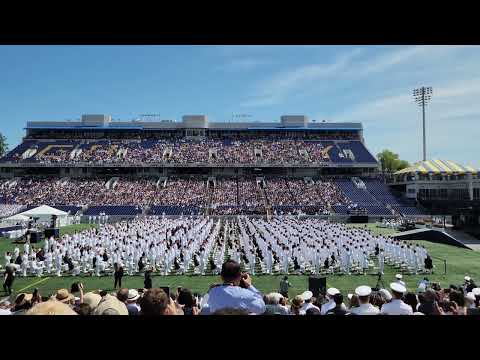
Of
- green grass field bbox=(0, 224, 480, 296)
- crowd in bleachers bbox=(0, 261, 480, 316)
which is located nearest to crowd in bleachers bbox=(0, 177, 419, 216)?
green grass field bbox=(0, 224, 480, 296)

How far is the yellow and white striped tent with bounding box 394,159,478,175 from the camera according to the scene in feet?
119

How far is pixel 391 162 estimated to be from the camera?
83.9 metres

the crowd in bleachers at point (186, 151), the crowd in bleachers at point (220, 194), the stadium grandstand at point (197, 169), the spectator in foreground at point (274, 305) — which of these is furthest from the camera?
the crowd in bleachers at point (186, 151)

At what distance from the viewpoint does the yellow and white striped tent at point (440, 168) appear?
119 feet

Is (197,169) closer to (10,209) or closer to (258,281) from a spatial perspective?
(10,209)

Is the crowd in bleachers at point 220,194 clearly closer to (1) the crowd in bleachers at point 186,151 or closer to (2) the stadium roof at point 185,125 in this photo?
(1) the crowd in bleachers at point 186,151

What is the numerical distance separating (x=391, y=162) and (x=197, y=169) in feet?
169

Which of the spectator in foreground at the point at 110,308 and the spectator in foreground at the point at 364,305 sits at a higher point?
the spectator in foreground at the point at 110,308

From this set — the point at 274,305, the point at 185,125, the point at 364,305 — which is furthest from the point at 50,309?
the point at 185,125

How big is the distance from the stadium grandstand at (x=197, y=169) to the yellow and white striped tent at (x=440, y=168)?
12.1 ft

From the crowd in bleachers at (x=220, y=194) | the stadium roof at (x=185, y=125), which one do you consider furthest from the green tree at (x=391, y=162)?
the crowd in bleachers at (x=220, y=194)
